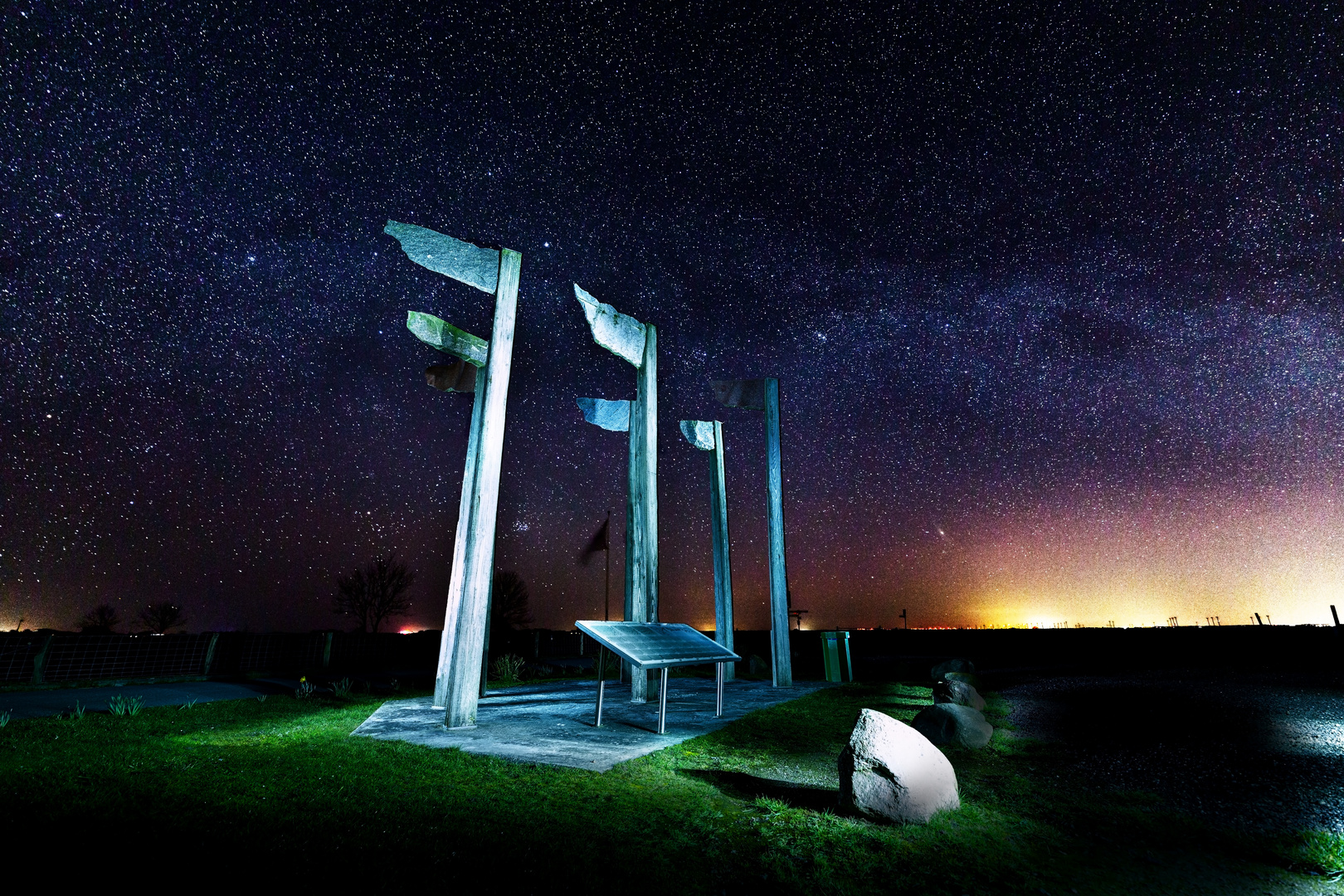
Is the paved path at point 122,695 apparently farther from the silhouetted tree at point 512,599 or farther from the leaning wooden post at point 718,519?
the silhouetted tree at point 512,599

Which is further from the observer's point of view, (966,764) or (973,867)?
(966,764)

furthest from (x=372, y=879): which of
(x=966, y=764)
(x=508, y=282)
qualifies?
(x=508, y=282)

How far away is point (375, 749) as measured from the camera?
5.86m

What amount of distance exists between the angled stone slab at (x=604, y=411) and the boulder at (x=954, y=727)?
6.97 metres

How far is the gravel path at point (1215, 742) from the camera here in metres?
5.18

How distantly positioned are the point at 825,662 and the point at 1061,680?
681cm

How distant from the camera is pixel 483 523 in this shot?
7.42m

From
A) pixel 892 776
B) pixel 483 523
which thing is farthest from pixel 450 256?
pixel 892 776

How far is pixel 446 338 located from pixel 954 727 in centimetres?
888

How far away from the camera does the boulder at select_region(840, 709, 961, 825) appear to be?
4.27 m

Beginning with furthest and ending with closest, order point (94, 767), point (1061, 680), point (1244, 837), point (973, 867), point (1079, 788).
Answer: point (1061, 680) → point (1079, 788) → point (94, 767) → point (1244, 837) → point (973, 867)

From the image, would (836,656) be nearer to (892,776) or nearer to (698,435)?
(698,435)

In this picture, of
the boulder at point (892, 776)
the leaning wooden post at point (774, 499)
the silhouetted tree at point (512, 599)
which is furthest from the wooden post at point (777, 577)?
the silhouetted tree at point (512, 599)

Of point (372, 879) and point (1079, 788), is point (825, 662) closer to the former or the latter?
point (1079, 788)
